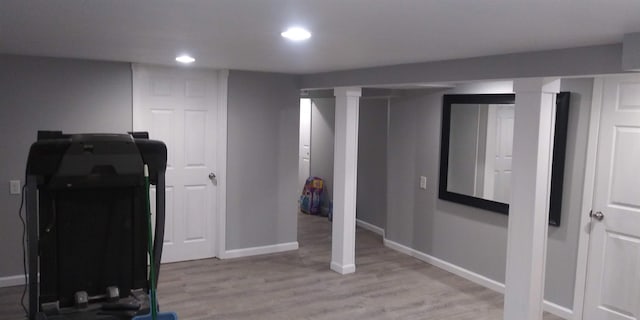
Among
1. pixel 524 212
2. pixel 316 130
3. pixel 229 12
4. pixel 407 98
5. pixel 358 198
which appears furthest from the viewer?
pixel 316 130

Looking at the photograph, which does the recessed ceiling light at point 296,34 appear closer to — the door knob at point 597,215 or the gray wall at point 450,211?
the gray wall at point 450,211

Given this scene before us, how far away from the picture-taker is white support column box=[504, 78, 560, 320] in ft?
10.2

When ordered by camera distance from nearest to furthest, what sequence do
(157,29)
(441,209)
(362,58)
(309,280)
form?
(157,29), (362,58), (309,280), (441,209)

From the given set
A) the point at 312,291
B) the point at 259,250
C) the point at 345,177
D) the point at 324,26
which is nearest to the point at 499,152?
the point at 345,177

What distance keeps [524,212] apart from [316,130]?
5.21 meters

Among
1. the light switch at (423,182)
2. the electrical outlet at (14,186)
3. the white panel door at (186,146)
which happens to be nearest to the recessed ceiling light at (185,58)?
the white panel door at (186,146)

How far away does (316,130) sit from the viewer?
8172 mm

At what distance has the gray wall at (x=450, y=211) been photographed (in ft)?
13.0

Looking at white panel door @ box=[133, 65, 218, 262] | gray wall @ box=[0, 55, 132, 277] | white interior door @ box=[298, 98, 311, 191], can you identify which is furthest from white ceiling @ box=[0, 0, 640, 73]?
white interior door @ box=[298, 98, 311, 191]

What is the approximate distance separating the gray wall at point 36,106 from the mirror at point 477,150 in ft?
11.1

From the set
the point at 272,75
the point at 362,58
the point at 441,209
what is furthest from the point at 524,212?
the point at 272,75

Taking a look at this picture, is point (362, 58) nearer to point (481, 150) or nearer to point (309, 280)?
point (481, 150)

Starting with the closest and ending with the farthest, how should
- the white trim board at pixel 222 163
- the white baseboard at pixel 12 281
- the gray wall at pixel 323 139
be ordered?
the white baseboard at pixel 12 281 → the white trim board at pixel 222 163 → the gray wall at pixel 323 139

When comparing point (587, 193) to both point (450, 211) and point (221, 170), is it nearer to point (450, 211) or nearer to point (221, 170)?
Answer: point (450, 211)
